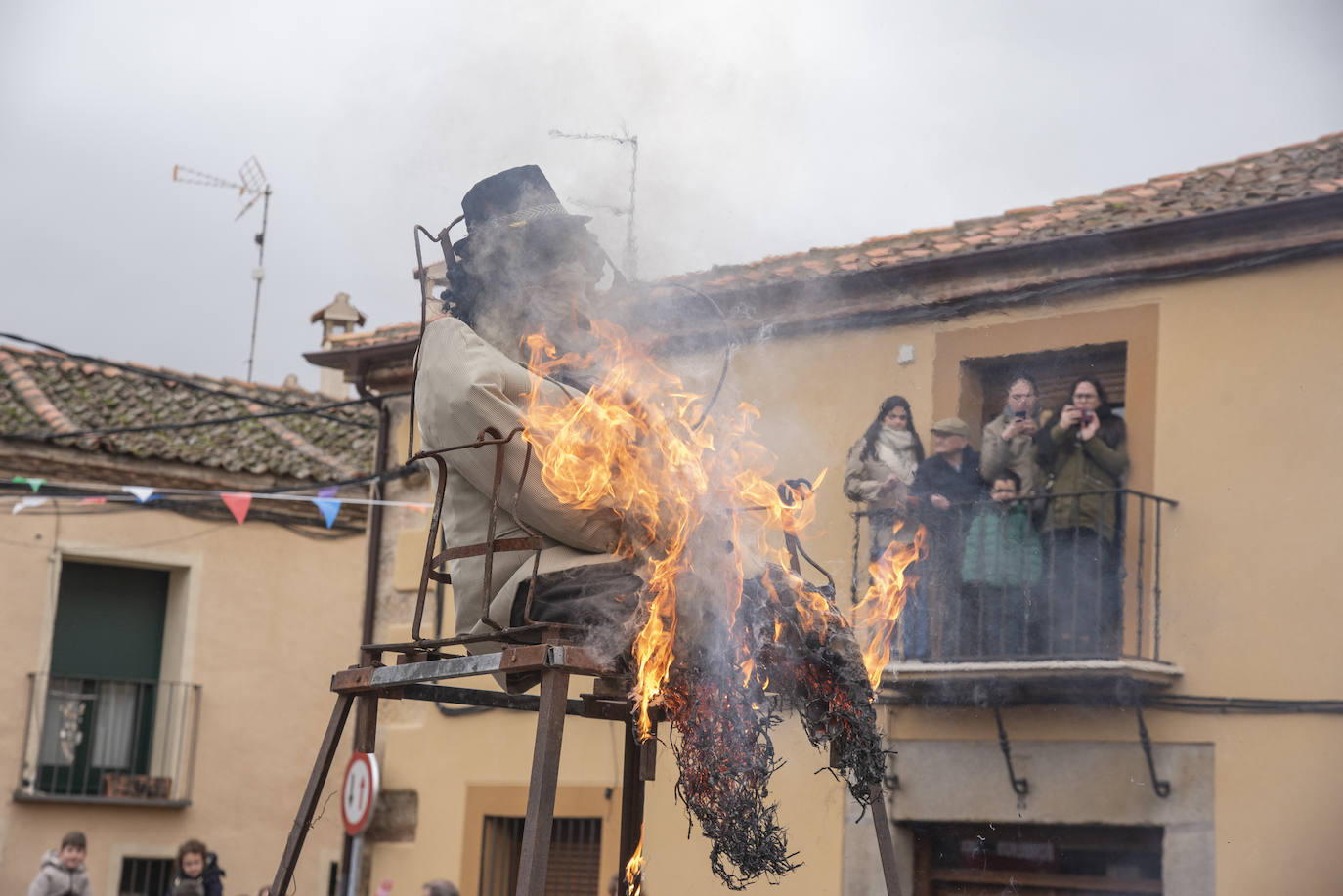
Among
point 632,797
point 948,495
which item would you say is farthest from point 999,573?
point 632,797

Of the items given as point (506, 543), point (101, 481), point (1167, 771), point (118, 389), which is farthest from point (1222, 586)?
point (118, 389)

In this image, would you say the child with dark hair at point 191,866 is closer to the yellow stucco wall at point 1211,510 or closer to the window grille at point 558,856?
the window grille at point 558,856

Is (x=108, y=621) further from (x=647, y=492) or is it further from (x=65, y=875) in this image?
(x=647, y=492)

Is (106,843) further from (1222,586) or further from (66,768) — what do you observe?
(1222,586)

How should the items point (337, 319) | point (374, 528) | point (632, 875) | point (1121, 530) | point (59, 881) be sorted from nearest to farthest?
point (632, 875)
point (1121, 530)
point (59, 881)
point (374, 528)
point (337, 319)

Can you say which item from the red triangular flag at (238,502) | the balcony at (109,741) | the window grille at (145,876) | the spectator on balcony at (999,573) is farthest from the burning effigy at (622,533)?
the window grille at (145,876)

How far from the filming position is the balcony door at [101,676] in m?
15.0

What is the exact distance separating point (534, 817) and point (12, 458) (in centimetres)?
1149

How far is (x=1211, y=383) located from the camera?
8.43 m

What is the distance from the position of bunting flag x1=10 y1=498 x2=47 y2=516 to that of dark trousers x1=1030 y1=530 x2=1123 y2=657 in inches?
364

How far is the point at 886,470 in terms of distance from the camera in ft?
29.8

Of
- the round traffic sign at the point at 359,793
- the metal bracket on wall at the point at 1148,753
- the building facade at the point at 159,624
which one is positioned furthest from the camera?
the building facade at the point at 159,624

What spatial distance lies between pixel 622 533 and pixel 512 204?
3.36 feet

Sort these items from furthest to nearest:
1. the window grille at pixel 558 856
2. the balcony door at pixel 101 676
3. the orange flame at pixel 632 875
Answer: the balcony door at pixel 101 676
the window grille at pixel 558 856
the orange flame at pixel 632 875
